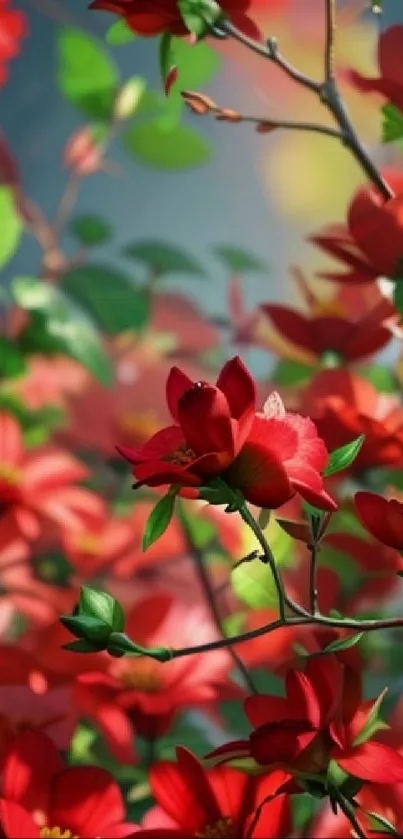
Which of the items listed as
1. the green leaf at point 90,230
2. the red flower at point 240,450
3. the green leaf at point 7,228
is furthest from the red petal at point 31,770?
the green leaf at point 90,230

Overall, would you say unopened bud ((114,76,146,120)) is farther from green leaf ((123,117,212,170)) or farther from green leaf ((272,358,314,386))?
green leaf ((272,358,314,386))

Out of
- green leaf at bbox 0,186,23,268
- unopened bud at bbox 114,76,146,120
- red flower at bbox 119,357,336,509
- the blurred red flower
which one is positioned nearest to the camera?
red flower at bbox 119,357,336,509

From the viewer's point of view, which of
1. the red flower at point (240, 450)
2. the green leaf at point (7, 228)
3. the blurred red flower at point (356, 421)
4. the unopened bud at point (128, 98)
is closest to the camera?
the red flower at point (240, 450)

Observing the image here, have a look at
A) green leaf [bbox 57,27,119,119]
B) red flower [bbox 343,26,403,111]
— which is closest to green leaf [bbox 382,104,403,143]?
red flower [bbox 343,26,403,111]

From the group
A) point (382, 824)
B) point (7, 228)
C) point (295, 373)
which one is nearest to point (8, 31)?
point (7, 228)

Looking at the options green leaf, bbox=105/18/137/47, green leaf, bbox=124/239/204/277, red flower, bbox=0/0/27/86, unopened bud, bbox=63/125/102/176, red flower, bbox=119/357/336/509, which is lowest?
green leaf, bbox=124/239/204/277

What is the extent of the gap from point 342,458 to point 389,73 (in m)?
0.13

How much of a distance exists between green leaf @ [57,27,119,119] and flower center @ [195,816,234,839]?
1.32 feet

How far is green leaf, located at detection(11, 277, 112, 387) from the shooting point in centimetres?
52

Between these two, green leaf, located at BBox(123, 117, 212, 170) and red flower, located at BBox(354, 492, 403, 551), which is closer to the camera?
red flower, located at BBox(354, 492, 403, 551)

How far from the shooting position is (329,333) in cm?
40

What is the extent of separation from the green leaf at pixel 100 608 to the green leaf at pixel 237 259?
1.31 ft

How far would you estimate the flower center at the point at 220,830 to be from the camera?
278 mm

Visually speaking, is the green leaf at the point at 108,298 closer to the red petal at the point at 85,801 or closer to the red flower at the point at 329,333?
the red flower at the point at 329,333
